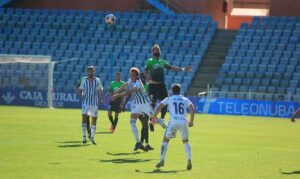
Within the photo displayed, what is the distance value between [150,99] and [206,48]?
102 ft

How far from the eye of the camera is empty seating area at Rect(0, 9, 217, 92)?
2055 inches

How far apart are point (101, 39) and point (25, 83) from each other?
28.2 ft

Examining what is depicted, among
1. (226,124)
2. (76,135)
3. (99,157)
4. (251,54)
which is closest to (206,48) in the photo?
(251,54)

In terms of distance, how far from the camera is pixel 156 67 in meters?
22.1

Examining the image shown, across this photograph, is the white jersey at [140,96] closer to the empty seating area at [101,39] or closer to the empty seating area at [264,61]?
the empty seating area at [264,61]

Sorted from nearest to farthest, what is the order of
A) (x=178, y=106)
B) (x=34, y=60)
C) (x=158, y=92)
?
1. (x=178, y=106)
2. (x=158, y=92)
3. (x=34, y=60)

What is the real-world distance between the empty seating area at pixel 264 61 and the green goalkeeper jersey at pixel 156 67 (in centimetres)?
2350

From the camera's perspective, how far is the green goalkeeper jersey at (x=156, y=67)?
2200 centimetres

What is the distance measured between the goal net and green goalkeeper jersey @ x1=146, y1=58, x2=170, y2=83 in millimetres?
26233

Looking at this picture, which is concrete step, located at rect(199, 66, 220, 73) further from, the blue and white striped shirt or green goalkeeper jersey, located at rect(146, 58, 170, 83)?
green goalkeeper jersey, located at rect(146, 58, 170, 83)

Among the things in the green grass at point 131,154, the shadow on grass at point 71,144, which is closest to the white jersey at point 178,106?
the green grass at point 131,154

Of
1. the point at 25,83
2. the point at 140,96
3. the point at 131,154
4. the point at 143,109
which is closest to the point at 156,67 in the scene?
the point at 140,96

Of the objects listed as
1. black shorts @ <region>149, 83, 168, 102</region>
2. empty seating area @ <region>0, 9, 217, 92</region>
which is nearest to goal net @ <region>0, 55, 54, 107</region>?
empty seating area @ <region>0, 9, 217, 92</region>

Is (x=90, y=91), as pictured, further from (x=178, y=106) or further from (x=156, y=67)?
(x=178, y=106)
